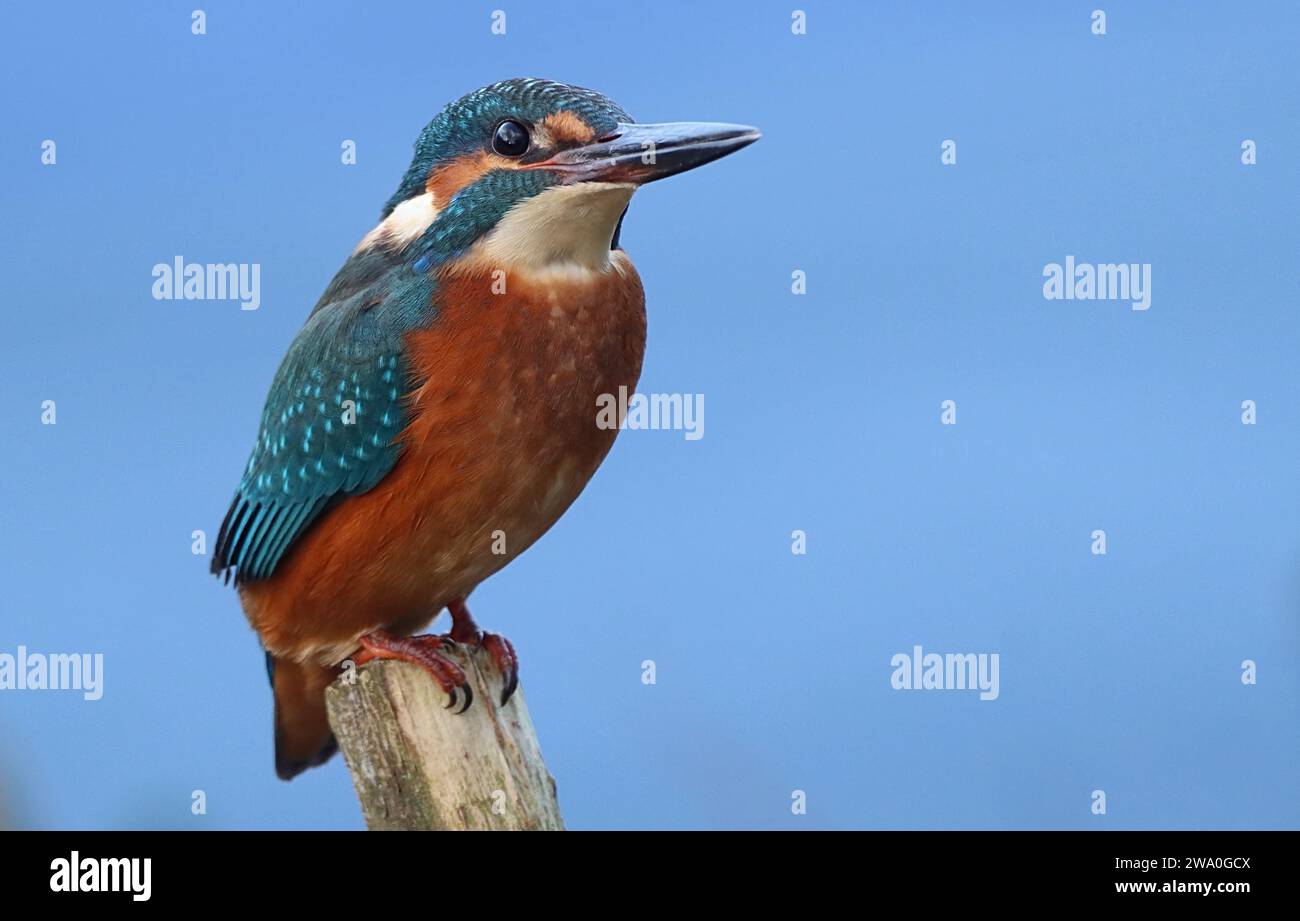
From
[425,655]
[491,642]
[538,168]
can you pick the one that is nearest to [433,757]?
[425,655]

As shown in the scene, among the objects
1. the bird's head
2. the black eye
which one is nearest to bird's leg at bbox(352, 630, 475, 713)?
the bird's head

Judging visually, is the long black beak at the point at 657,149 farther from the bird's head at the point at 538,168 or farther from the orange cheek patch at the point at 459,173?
the orange cheek patch at the point at 459,173

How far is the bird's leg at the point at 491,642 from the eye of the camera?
3.54 m

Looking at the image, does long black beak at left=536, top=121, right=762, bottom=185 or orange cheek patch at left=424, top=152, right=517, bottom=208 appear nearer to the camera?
long black beak at left=536, top=121, right=762, bottom=185

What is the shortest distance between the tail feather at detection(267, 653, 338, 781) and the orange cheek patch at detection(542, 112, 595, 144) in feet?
4.48

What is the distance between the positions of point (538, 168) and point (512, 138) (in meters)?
0.09

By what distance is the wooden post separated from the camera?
124 inches

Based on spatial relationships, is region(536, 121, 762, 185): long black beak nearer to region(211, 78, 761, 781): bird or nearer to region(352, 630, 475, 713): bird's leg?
region(211, 78, 761, 781): bird

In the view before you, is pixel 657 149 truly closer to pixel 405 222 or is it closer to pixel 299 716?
pixel 405 222

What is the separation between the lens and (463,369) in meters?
3.31

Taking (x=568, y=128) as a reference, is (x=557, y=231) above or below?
below

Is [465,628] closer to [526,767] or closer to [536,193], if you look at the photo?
[526,767]

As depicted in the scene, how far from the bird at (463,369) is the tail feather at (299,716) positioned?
21 cm

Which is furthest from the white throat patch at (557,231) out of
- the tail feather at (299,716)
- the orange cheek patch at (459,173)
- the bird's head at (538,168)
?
the tail feather at (299,716)
